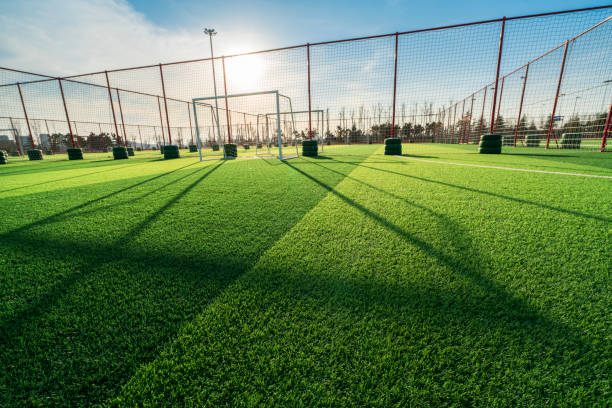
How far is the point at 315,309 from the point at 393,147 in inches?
259

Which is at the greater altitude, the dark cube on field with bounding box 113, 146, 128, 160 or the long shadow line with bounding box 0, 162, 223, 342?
the dark cube on field with bounding box 113, 146, 128, 160

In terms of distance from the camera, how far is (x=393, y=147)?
22.0 feet

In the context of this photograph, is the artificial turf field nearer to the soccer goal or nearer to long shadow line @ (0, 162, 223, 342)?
long shadow line @ (0, 162, 223, 342)

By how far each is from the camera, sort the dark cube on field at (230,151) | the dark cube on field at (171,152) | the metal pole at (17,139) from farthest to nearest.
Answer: the metal pole at (17,139), the dark cube on field at (171,152), the dark cube on field at (230,151)

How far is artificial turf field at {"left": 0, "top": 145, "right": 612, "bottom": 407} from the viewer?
0.64 metres

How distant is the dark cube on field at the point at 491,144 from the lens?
20.4ft

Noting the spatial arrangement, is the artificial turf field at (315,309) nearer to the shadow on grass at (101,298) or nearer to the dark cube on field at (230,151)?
the shadow on grass at (101,298)

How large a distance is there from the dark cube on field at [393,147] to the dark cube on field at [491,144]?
84.6 inches

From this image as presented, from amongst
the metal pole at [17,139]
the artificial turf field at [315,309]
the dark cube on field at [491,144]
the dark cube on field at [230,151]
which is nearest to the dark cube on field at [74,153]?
the dark cube on field at [230,151]

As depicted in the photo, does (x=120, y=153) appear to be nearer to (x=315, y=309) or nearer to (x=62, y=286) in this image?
(x=62, y=286)

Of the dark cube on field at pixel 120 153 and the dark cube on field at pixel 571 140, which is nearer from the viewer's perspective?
the dark cube on field at pixel 571 140

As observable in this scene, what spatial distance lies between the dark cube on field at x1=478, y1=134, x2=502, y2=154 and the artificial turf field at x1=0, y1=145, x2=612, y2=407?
208 inches

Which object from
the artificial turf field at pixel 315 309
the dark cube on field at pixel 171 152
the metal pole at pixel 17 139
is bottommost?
the artificial turf field at pixel 315 309

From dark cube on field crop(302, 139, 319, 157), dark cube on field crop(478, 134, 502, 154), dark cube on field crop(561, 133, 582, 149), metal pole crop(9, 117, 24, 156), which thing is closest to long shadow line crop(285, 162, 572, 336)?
dark cube on field crop(302, 139, 319, 157)
